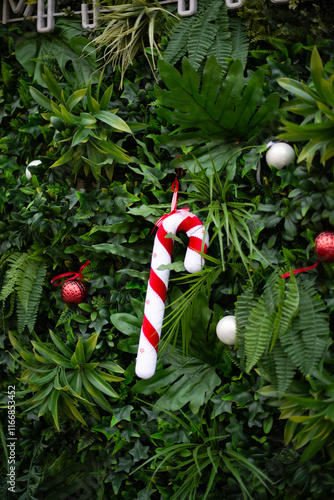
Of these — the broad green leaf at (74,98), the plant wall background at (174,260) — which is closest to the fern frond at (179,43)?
the plant wall background at (174,260)

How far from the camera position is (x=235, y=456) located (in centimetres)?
154

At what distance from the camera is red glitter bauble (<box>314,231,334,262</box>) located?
1.42m

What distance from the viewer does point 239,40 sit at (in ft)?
5.57

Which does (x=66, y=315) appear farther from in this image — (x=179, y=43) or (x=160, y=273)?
(x=179, y=43)

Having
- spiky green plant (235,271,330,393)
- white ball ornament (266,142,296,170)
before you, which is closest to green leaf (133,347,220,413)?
spiky green plant (235,271,330,393)

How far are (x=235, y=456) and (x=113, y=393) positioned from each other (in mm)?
492

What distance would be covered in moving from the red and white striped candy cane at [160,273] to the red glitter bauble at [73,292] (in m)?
0.34

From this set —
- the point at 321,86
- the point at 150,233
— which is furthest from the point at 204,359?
the point at 321,86

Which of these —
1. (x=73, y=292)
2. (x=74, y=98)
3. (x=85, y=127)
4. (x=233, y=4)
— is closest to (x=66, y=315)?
(x=73, y=292)

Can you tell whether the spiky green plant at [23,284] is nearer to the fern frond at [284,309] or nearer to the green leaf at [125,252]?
the green leaf at [125,252]

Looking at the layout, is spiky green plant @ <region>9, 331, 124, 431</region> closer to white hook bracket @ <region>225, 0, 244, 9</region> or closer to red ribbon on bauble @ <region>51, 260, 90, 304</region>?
red ribbon on bauble @ <region>51, 260, 90, 304</region>

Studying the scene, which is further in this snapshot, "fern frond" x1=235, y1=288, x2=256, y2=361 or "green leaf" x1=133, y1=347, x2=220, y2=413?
"green leaf" x1=133, y1=347, x2=220, y2=413

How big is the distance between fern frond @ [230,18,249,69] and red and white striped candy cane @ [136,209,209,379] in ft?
1.93

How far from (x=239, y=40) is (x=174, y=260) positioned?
83 cm
